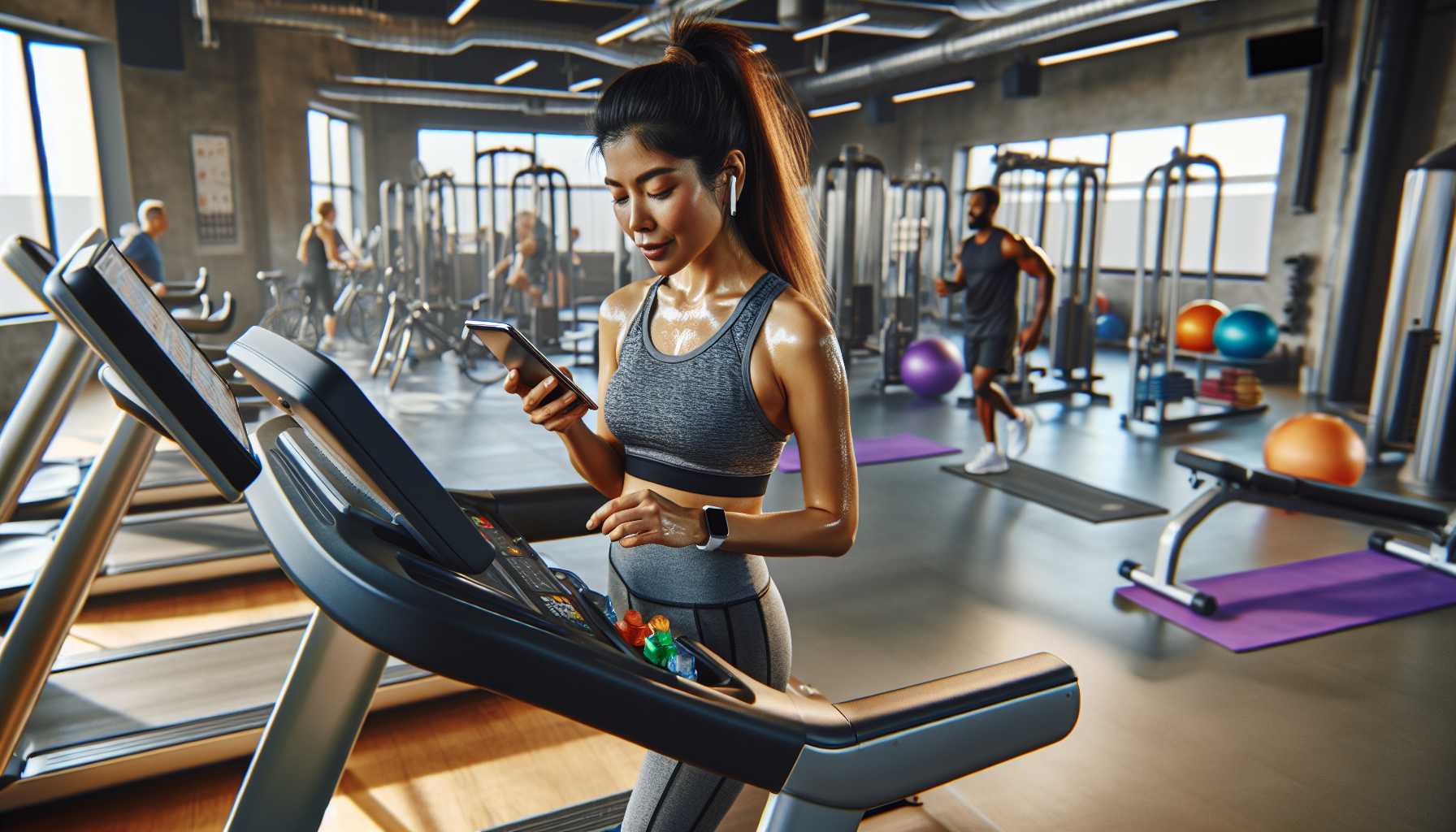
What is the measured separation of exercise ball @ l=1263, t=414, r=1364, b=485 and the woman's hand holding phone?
449cm

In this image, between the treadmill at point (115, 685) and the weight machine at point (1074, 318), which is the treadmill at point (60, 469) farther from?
the weight machine at point (1074, 318)

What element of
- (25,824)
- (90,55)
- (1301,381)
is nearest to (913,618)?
(25,824)

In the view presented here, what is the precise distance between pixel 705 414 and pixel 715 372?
5 centimetres

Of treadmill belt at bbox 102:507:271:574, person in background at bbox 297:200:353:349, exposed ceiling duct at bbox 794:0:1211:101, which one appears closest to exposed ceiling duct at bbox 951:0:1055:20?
exposed ceiling duct at bbox 794:0:1211:101

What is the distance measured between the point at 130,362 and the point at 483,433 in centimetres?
547

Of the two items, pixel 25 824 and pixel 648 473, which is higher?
pixel 648 473

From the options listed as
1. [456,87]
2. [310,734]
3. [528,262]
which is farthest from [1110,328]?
[310,734]

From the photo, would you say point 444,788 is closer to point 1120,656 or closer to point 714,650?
point 714,650

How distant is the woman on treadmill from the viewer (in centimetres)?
109

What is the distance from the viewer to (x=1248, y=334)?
7523mm

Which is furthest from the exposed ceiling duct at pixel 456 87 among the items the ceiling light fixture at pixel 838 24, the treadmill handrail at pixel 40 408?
the treadmill handrail at pixel 40 408

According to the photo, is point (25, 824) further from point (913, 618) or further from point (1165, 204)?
point (1165, 204)

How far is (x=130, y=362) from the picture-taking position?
65cm

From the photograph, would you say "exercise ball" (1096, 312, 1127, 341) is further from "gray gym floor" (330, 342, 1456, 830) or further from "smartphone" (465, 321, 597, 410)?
"smartphone" (465, 321, 597, 410)
